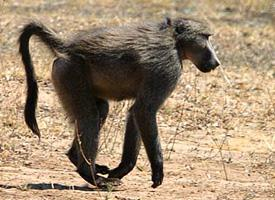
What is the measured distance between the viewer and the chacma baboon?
615cm

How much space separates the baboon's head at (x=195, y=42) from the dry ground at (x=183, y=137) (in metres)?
0.94

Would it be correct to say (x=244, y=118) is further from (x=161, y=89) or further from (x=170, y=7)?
(x=170, y=7)

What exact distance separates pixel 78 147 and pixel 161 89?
2.54 feet

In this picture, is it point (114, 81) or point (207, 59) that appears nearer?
point (114, 81)

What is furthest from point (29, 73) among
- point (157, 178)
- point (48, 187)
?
point (157, 178)

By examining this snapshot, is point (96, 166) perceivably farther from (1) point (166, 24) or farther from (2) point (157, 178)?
(1) point (166, 24)

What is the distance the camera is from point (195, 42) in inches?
265

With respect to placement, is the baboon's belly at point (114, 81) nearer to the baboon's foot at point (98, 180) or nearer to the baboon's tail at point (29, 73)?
the baboon's tail at point (29, 73)

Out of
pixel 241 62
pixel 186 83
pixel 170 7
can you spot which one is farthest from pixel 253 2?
pixel 186 83

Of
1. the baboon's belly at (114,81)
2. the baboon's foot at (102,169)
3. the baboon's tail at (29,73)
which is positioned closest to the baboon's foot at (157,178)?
the baboon's foot at (102,169)

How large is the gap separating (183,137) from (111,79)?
7.27 ft

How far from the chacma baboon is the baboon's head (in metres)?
0.07

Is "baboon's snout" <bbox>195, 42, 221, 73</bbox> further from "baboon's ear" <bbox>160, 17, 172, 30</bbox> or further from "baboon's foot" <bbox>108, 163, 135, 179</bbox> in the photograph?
"baboon's foot" <bbox>108, 163, 135, 179</bbox>

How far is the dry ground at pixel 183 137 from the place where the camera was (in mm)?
6262
